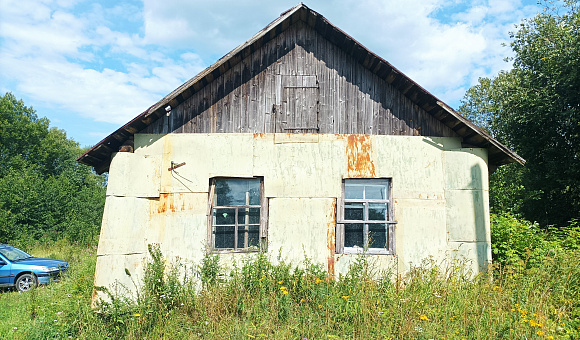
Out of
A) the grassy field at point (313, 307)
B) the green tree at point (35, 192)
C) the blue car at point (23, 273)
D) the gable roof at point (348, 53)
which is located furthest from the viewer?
the green tree at point (35, 192)

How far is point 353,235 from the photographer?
25.0 feet

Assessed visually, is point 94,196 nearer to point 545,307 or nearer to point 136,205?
point 136,205

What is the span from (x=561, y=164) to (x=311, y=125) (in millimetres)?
12782

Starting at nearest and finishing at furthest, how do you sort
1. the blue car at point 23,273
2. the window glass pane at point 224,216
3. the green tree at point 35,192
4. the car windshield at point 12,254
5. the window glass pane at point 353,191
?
the window glass pane at point 224,216 < the window glass pane at point 353,191 < the blue car at point 23,273 < the car windshield at point 12,254 < the green tree at point 35,192

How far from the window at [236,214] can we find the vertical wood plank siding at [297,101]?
3.79 feet

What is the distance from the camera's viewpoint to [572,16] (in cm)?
1590

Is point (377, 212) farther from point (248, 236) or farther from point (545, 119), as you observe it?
point (545, 119)

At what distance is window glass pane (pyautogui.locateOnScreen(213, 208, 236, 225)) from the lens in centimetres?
758

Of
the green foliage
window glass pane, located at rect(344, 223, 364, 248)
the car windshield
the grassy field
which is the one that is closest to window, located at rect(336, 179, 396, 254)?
window glass pane, located at rect(344, 223, 364, 248)

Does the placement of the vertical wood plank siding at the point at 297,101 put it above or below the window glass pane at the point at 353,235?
above

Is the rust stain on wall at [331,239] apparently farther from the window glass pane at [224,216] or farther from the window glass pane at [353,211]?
the window glass pane at [224,216]

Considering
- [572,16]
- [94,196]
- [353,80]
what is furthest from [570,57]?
[94,196]

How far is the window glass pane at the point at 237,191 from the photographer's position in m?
7.64

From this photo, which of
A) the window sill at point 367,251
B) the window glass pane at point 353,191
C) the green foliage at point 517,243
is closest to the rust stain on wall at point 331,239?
the window sill at point 367,251
